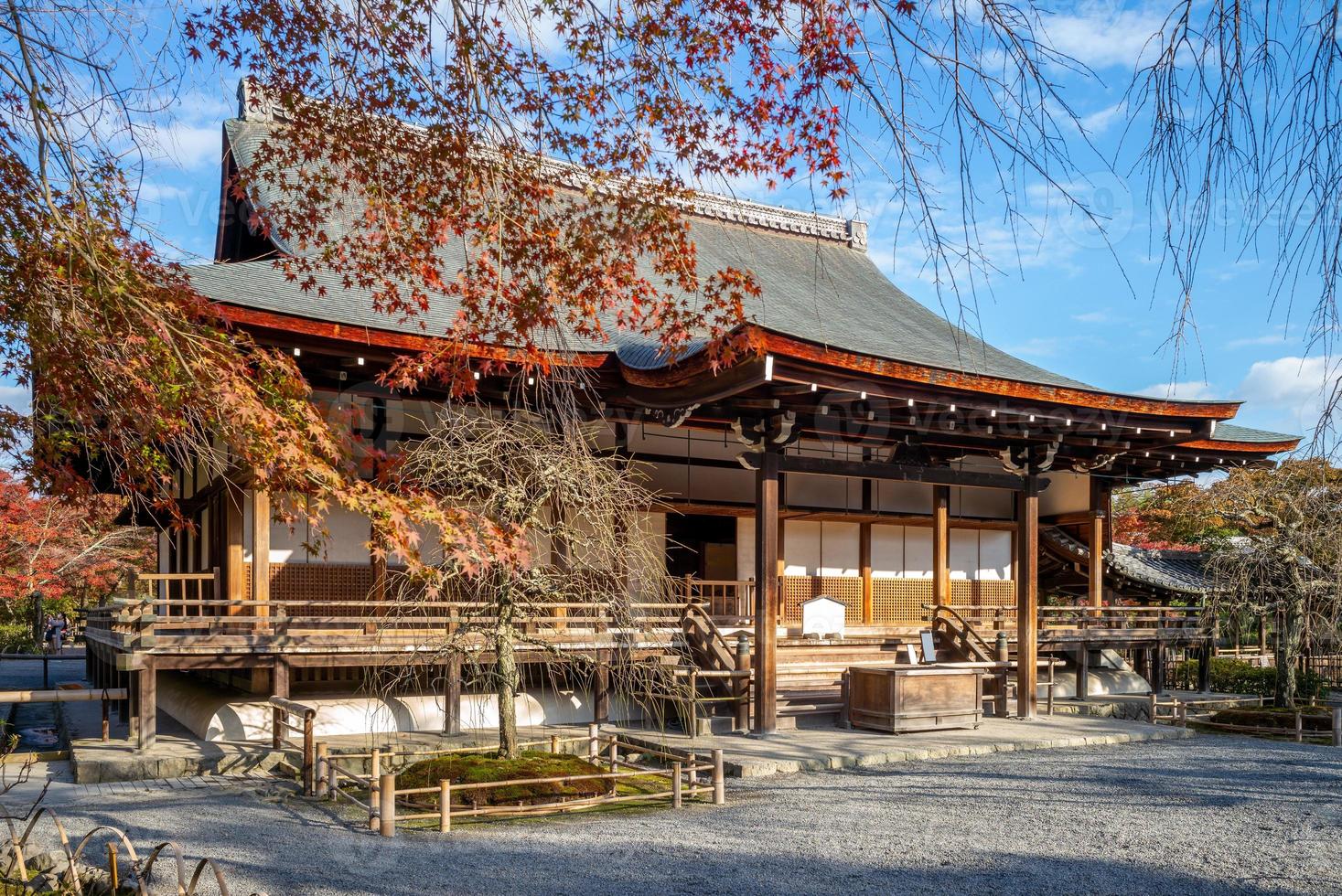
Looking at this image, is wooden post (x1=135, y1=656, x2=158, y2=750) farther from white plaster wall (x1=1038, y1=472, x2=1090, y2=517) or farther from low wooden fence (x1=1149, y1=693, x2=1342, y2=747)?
white plaster wall (x1=1038, y1=472, x2=1090, y2=517)

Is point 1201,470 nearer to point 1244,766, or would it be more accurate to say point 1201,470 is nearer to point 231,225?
point 1244,766

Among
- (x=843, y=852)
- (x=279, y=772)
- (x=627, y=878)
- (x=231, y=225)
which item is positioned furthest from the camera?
(x=231, y=225)

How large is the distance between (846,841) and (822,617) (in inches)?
324

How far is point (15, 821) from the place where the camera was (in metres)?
8.32

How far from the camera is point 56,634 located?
31.8m

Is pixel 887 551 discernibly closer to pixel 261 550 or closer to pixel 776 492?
pixel 776 492

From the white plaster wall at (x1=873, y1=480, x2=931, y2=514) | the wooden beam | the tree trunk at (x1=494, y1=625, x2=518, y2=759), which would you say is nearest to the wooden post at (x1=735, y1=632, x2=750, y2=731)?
the wooden beam

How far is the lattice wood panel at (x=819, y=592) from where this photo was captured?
17.5m

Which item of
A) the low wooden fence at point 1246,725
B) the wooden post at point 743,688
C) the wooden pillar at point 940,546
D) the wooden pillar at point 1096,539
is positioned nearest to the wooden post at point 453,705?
the wooden post at point 743,688

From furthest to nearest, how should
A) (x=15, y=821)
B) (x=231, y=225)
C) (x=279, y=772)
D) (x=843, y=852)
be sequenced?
(x=231, y=225) → (x=279, y=772) → (x=15, y=821) → (x=843, y=852)

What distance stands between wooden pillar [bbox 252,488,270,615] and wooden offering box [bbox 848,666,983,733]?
23.5 ft

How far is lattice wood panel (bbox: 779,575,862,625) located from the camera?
1747cm

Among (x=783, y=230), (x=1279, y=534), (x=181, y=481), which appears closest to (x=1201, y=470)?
(x=1279, y=534)

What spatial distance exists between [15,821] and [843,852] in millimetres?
6184
